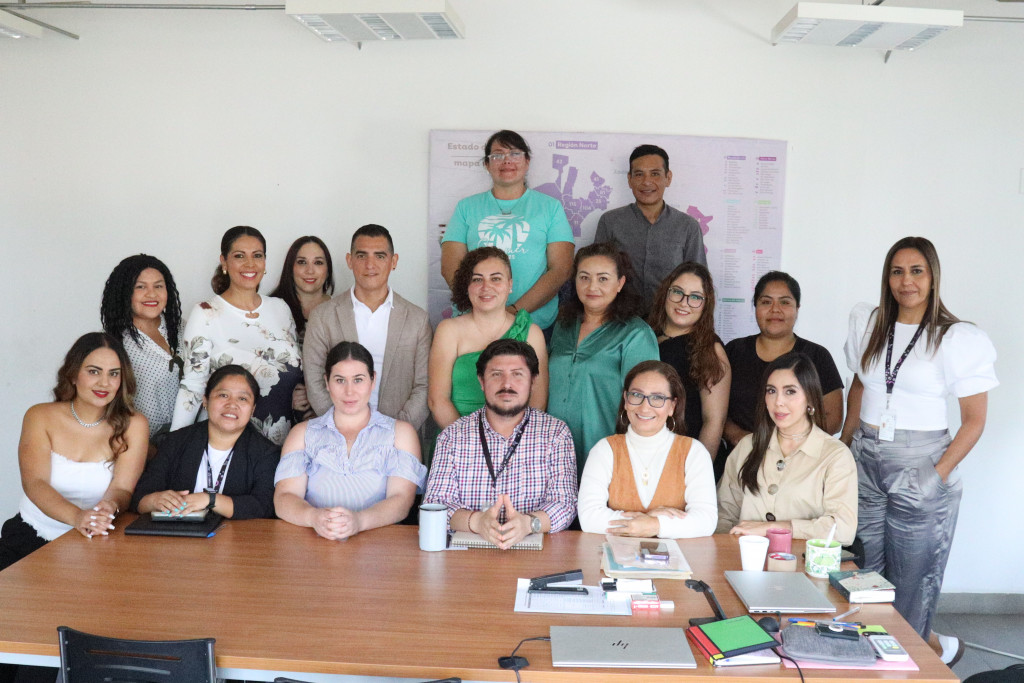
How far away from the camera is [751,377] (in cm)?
344

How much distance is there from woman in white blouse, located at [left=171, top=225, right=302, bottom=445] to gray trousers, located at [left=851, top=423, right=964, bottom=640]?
2.39 m

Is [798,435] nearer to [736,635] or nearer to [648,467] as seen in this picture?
[648,467]

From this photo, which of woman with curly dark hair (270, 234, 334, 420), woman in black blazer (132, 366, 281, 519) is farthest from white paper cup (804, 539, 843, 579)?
woman with curly dark hair (270, 234, 334, 420)

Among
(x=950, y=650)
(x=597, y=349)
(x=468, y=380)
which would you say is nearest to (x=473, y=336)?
(x=468, y=380)

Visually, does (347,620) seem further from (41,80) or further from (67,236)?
(41,80)

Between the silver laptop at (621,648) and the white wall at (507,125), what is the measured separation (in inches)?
105

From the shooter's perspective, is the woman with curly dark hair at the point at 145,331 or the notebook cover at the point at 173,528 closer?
the notebook cover at the point at 173,528

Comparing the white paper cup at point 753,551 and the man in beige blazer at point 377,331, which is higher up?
the man in beige blazer at point 377,331

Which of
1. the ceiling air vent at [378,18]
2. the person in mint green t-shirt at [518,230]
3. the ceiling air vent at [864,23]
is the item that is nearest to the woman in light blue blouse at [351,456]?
the person in mint green t-shirt at [518,230]

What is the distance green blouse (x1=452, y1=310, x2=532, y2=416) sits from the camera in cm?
330

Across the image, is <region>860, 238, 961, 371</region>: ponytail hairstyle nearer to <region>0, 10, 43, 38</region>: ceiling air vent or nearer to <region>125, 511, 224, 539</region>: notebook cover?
<region>125, 511, 224, 539</region>: notebook cover

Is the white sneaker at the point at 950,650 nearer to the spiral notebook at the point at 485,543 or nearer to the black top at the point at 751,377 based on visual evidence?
the black top at the point at 751,377

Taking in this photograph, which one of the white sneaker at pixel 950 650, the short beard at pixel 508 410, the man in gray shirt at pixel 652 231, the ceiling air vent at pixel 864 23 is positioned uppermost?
the ceiling air vent at pixel 864 23

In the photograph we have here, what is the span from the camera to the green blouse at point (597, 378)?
3.23 m
